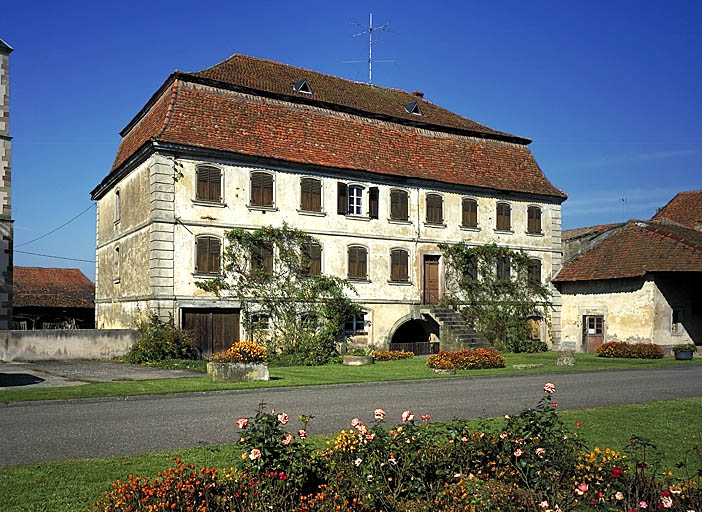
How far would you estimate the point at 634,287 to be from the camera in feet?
107

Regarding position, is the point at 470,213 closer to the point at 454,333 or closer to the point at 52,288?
the point at 454,333

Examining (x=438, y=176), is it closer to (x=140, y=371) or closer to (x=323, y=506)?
(x=140, y=371)

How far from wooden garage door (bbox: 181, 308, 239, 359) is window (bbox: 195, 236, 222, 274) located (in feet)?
4.93

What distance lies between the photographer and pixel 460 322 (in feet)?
104

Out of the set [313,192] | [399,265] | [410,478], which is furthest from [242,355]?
[399,265]

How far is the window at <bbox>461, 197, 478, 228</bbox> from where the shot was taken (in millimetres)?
34062

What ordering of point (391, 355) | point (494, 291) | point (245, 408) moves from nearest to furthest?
point (245, 408) → point (391, 355) → point (494, 291)

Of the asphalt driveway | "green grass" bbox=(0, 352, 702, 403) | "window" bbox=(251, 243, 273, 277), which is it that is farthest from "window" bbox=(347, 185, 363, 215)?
the asphalt driveway

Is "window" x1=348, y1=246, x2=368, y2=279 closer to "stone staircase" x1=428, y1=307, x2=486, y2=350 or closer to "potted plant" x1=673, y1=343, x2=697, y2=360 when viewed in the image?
"stone staircase" x1=428, y1=307, x2=486, y2=350

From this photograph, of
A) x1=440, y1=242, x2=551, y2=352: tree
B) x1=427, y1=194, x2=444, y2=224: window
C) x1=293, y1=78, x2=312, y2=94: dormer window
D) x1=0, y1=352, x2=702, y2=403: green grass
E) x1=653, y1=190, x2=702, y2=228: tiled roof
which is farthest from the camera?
x1=653, y1=190, x2=702, y2=228: tiled roof

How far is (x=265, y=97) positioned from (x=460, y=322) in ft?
41.8

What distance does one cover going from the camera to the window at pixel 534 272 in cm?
3584

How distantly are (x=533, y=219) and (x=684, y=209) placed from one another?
54.9 ft

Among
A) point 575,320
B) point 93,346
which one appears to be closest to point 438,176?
point 575,320
